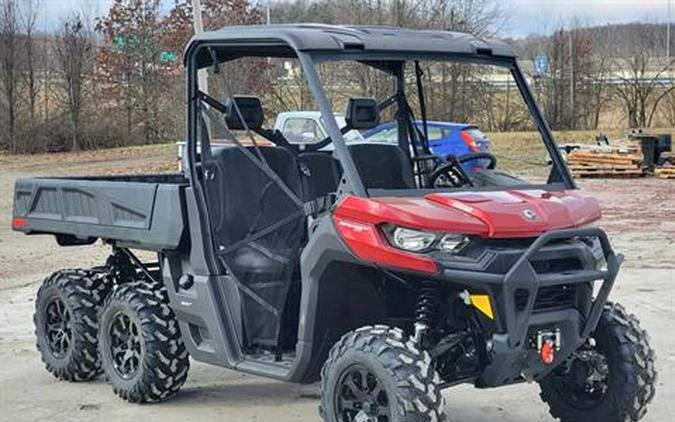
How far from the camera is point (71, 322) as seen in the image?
300 inches

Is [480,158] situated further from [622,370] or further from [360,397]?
[360,397]

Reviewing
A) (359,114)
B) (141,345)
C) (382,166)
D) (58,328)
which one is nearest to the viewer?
(359,114)

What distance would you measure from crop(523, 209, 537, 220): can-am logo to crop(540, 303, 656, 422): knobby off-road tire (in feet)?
3.31

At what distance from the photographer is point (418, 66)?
653 centimetres

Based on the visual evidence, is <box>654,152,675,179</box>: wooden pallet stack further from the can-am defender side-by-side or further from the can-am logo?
the can-am logo

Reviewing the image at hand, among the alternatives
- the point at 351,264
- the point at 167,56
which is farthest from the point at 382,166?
the point at 167,56

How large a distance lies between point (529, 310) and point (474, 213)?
1.67 ft

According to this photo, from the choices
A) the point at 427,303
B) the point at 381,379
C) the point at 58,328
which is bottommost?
the point at 58,328

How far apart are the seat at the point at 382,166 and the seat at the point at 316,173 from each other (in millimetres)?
319

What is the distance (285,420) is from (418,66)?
2231 mm

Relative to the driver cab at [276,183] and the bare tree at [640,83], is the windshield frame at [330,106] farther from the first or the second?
the bare tree at [640,83]

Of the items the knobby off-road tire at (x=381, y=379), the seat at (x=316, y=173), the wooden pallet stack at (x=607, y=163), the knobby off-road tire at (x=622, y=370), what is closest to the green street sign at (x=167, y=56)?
the wooden pallet stack at (x=607, y=163)

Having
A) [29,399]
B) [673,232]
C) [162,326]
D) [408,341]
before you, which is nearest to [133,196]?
[162,326]

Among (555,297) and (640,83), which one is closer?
(555,297)
